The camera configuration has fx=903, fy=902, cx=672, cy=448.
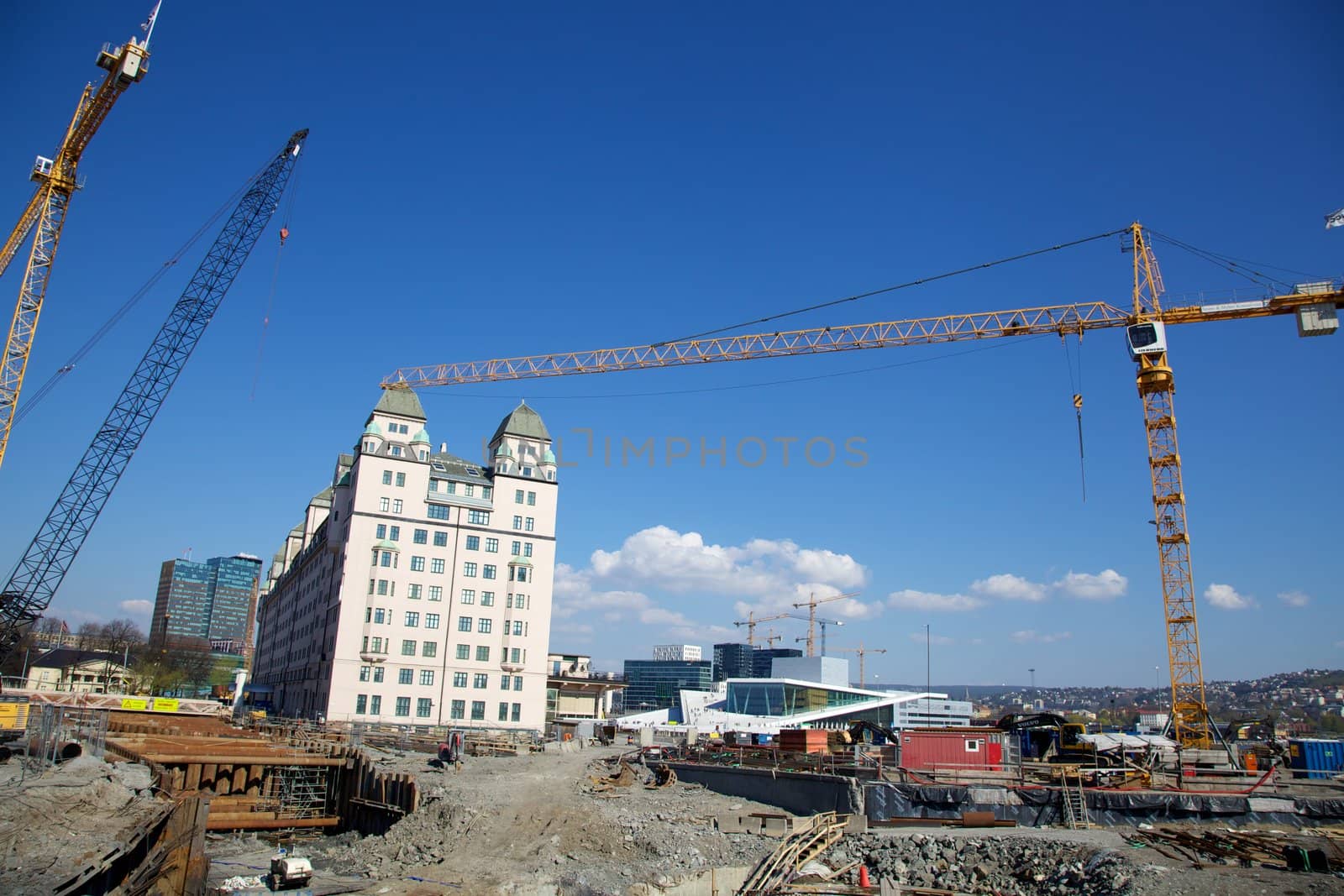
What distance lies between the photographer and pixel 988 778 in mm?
38500

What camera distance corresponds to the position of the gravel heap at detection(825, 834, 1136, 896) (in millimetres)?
27094

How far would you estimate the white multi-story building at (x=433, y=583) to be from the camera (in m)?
74.9

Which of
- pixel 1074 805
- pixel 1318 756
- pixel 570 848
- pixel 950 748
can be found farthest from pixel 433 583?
pixel 1318 756

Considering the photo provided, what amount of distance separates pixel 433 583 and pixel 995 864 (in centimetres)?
5770

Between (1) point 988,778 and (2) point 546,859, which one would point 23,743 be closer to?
(2) point 546,859

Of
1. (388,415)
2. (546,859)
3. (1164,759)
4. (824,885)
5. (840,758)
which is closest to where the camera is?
(824,885)

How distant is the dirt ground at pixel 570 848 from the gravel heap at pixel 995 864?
16 cm

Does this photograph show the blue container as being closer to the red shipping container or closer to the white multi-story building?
the red shipping container

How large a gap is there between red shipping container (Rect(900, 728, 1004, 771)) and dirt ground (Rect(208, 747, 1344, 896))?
6726 mm

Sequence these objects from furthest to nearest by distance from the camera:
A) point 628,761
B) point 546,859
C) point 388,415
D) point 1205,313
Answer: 1. point 388,415
2. point 1205,313
3. point 628,761
4. point 546,859

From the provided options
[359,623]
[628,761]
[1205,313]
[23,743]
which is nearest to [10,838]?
[23,743]

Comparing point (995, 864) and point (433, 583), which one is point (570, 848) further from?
point (433, 583)

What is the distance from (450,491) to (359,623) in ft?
44.6

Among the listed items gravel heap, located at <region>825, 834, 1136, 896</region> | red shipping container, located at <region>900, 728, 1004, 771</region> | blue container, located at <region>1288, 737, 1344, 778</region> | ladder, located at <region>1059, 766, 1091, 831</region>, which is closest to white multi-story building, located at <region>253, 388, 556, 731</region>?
red shipping container, located at <region>900, 728, 1004, 771</region>
